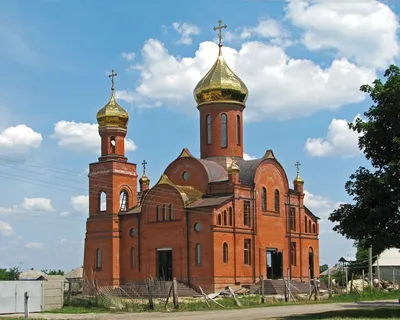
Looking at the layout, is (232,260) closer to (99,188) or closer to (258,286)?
(258,286)

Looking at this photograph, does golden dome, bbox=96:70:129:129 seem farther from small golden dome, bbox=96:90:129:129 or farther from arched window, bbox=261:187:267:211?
arched window, bbox=261:187:267:211

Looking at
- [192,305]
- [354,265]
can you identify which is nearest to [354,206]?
[192,305]

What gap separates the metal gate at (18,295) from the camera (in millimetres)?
29875

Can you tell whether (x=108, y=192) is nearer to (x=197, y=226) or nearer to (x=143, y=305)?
(x=197, y=226)

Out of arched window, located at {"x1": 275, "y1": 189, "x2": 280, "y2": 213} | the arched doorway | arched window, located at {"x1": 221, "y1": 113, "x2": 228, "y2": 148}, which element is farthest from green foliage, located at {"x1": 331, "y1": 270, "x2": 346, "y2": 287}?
arched window, located at {"x1": 221, "y1": 113, "x2": 228, "y2": 148}

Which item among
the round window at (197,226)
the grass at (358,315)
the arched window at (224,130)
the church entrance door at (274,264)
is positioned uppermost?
the arched window at (224,130)

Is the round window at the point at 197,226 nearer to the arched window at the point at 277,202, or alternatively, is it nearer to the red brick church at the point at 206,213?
the red brick church at the point at 206,213

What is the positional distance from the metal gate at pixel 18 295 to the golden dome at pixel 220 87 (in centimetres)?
2159

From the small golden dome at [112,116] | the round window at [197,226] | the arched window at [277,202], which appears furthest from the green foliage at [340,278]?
the small golden dome at [112,116]

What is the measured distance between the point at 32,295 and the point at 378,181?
52.4 feet

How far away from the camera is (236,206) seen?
44.2 meters

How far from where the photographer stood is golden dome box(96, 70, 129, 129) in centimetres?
4775

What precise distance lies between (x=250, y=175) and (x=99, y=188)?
10.3 m

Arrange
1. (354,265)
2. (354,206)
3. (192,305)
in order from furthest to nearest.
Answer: (354,265)
(192,305)
(354,206)
